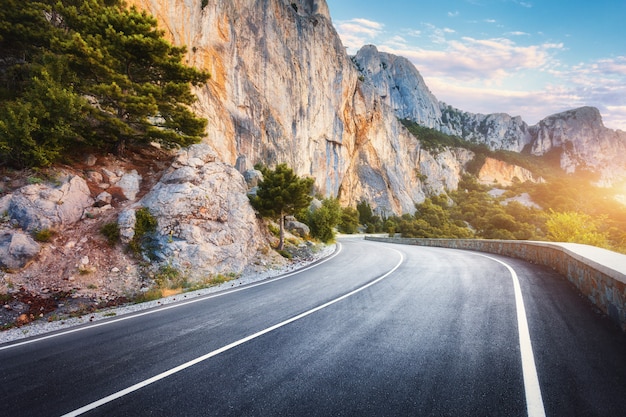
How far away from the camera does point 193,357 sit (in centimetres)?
407

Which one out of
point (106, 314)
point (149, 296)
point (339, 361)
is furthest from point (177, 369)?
point (149, 296)

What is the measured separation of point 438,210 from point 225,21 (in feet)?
220

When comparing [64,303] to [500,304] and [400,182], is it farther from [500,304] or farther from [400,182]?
[400,182]

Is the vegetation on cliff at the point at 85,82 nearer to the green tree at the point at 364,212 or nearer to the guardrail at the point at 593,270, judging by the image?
the guardrail at the point at 593,270

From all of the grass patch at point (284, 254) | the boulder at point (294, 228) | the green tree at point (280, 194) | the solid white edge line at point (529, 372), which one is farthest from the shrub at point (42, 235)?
the boulder at point (294, 228)

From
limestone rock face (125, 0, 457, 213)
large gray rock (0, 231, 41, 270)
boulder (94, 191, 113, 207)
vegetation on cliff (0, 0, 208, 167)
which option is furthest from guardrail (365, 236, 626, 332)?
limestone rock face (125, 0, 457, 213)

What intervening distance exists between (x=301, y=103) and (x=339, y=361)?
5140 cm

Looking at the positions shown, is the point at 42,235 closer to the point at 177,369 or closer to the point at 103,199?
the point at 103,199

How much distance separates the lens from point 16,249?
837cm

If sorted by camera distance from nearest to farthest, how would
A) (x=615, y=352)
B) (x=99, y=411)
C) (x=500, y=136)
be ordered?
(x=99, y=411), (x=615, y=352), (x=500, y=136)

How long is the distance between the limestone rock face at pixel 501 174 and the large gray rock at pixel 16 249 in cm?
14697

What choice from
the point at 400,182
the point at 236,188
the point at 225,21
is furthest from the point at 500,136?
the point at 236,188

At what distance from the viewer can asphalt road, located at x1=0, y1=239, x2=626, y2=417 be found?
112 inches

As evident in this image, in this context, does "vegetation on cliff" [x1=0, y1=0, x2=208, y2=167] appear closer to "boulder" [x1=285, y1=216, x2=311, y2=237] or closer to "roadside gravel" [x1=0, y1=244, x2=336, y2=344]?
"roadside gravel" [x1=0, y1=244, x2=336, y2=344]
